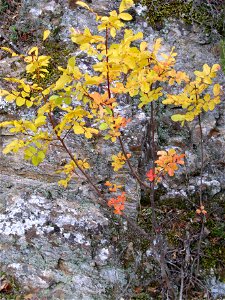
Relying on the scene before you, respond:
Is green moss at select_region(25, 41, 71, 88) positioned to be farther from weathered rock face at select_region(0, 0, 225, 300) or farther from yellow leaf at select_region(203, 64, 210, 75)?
yellow leaf at select_region(203, 64, 210, 75)

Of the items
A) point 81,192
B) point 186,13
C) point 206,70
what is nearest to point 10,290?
point 81,192

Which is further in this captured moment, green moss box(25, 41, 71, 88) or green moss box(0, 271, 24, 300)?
green moss box(25, 41, 71, 88)

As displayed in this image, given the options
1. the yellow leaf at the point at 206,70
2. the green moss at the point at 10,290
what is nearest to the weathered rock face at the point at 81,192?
the green moss at the point at 10,290

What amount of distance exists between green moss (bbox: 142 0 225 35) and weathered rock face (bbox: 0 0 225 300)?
9cm

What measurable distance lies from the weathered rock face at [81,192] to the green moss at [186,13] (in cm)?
9

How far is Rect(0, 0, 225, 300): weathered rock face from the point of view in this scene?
2.64 m

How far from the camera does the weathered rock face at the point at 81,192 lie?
2.64 m

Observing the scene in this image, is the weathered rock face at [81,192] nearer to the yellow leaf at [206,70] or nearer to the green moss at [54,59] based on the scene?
the green moss at [54,59]

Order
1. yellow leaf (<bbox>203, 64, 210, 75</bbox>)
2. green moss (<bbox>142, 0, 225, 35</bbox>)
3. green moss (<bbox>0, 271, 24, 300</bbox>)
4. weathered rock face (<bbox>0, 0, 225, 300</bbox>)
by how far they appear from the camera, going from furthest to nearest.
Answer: green moss (<bbox>142, 0, 225, 35</bbox>)
weathered rock face (<bbox>0, 0, 225, 300</bbox>)
green moss (<bbox>0, 271, 24, 300</bbox>)
yellow leaf (<bbox>203, 64, 210, 75</bbox>)

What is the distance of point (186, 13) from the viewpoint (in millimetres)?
3846

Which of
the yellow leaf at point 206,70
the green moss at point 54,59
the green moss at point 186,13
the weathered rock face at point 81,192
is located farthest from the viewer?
the green moss at point 186,13

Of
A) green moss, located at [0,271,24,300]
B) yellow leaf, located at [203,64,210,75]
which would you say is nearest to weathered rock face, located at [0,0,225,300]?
green moss, located at [0,271,24,300]

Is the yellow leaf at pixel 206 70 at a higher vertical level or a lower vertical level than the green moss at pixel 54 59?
higher

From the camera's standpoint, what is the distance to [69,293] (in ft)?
8.45
